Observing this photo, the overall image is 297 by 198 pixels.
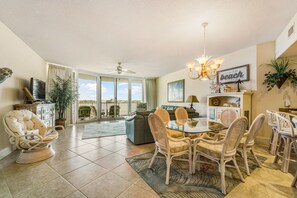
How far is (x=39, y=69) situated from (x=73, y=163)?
12.0 ft

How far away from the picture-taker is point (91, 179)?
1874 mm

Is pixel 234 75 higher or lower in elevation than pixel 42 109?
higher

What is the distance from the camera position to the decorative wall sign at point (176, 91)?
Answer: 238 inches

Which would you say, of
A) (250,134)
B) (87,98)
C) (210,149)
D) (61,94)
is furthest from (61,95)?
(250,134)

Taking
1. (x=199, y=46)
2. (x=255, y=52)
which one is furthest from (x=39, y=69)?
(x=255, y=52)

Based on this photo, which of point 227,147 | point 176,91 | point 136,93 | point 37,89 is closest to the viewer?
point 227,147

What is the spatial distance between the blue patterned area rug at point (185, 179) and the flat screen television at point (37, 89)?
3.10 metres

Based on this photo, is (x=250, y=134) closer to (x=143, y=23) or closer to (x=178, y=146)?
(x=178, y=146)

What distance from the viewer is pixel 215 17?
2.23 meters

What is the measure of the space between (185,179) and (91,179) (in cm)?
135

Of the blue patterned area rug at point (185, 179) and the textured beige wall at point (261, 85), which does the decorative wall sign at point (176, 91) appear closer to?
the textured beige wall at point (261, 85)

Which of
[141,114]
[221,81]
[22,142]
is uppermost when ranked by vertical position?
[221,81]

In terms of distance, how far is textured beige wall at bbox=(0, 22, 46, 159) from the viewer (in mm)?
2559

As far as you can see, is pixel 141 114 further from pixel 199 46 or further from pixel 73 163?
pixel 199 46
